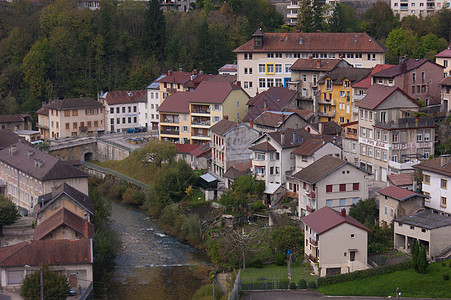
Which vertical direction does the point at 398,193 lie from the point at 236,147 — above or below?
below

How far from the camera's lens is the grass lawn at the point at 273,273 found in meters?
37.6

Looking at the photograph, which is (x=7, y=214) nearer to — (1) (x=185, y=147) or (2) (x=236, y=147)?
(2) (x=236, y=147)

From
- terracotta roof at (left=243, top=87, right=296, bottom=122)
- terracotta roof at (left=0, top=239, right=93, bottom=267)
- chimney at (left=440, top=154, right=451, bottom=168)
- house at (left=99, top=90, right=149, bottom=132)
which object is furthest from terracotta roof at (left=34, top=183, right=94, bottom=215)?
house at (left=99, top=90, right=149, bottom=132)

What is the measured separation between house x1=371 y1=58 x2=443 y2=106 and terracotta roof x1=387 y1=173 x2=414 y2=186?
33.3 feet

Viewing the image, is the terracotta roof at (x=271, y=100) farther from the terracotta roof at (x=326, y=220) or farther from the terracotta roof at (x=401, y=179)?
the terracotta roof at (x=326, y=220)

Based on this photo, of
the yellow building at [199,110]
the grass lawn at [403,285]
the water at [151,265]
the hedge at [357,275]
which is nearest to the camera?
the grass lawn at [403,285]

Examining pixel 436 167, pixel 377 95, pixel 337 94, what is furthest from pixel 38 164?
pixel 436 167

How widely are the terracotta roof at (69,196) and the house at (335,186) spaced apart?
38.9ft

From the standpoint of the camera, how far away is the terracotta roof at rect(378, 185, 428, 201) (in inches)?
1623

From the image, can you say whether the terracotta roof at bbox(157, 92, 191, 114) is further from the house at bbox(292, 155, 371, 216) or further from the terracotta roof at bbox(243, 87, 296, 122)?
the house at bbox(292, 155, 371, 216)

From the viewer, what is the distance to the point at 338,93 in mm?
58625

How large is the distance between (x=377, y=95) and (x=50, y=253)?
2319 centimetres

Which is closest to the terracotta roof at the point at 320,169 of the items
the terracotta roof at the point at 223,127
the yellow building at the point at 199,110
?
the terracotta roof at the point at 223,127

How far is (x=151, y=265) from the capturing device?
43156mm
